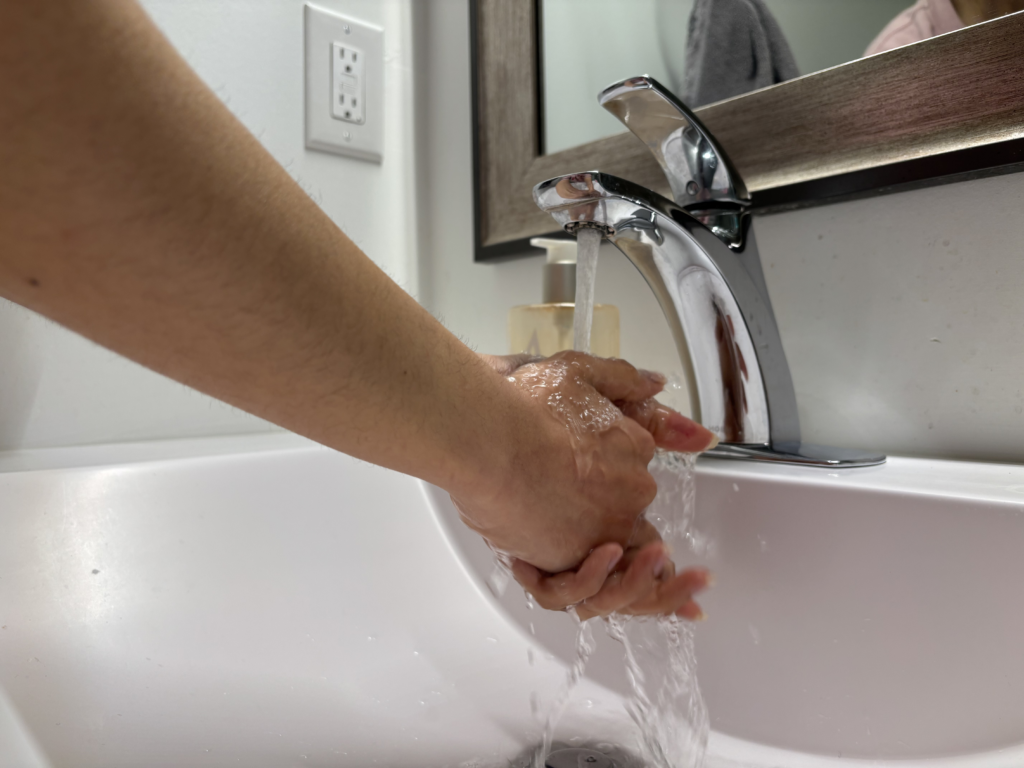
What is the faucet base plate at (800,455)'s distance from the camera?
0.45 metres

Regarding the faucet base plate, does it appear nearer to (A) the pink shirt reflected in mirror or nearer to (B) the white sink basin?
(B) the white sink basin

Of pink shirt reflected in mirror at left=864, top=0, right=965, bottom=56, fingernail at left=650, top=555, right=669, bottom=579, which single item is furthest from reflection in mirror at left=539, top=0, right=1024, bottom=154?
fingernail at left=650, top=555, right=669, bottom=579

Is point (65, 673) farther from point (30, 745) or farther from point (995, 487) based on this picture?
point (995, 487)

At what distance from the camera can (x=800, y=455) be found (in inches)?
18.2

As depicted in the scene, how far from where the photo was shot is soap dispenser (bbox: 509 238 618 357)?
1.94 ft

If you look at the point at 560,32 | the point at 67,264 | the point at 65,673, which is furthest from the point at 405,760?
the point at 560,32

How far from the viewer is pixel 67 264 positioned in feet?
0.74

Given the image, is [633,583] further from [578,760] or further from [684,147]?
[684,147]

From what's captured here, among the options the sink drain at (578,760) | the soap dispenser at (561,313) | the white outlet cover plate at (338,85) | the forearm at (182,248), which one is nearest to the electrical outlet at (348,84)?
the white outlet cover plate at (338,85)

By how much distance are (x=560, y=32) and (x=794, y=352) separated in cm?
41

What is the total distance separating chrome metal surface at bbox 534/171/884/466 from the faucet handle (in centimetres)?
3

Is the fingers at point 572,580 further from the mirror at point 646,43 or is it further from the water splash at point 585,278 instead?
the mirror at point 646,43

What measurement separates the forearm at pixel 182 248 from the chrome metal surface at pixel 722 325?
20 cm

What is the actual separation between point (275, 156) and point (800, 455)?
0.58 meters
